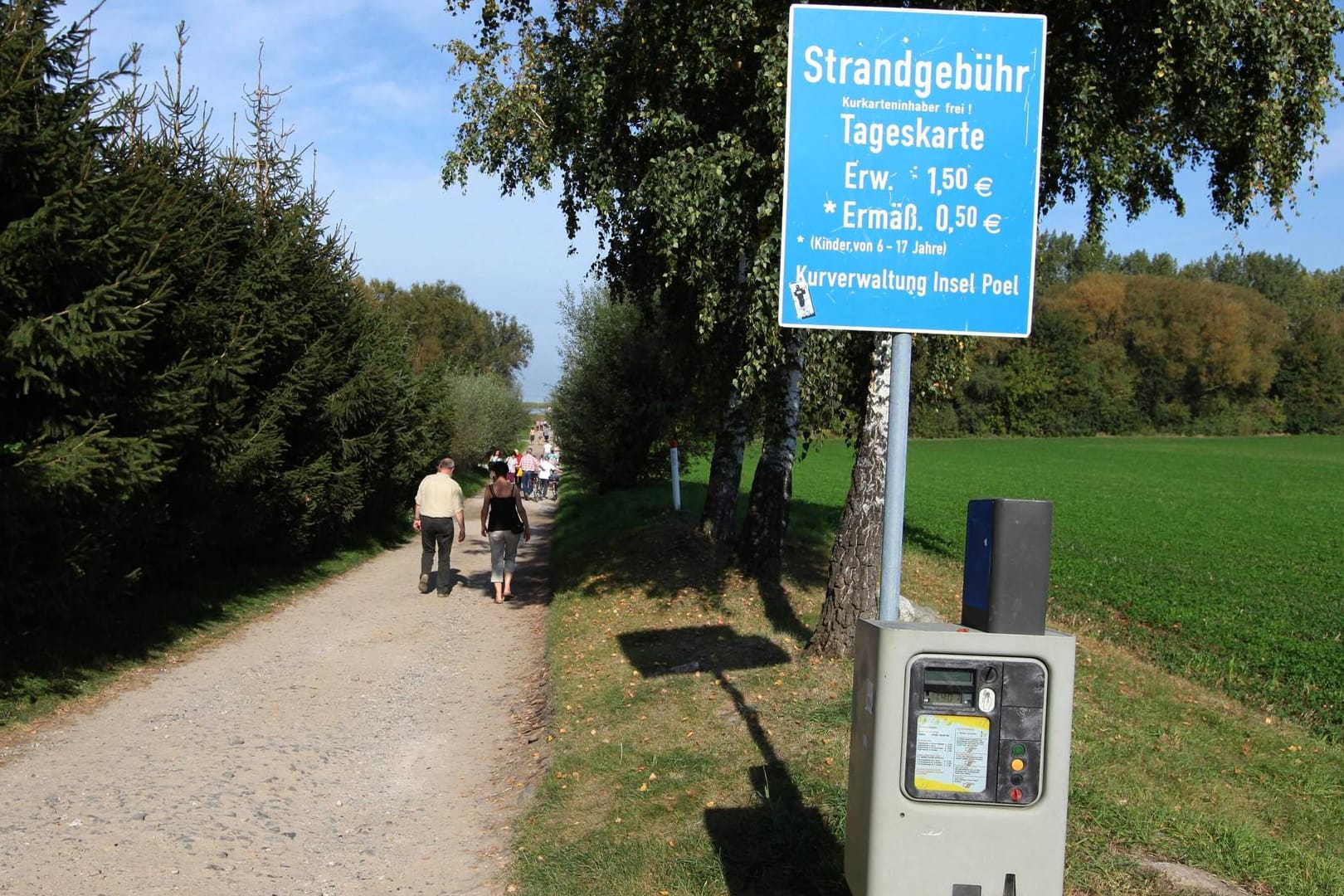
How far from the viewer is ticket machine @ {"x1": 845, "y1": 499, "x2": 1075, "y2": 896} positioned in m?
3.46

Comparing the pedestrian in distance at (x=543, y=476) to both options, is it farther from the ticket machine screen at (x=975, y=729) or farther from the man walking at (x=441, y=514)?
the ticket machine screen at (x=975, y=729)

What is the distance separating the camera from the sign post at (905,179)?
4.27 meters

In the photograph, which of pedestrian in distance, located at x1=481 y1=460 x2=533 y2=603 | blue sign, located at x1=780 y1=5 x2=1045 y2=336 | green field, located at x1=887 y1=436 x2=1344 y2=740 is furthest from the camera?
pedestrian in distance, located at x1=481 y1=460 x2=533 y2=603

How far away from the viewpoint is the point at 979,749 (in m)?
3.50

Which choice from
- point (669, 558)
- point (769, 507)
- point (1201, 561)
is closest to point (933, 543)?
point (1201, 561)

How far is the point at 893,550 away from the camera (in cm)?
430

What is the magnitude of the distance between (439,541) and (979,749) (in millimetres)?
11979

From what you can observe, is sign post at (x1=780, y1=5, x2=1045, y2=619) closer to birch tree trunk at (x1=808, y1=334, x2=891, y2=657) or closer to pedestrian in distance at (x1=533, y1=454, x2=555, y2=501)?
birch tree trunk at (x1=808, y1=334, x2=891, y2=657)

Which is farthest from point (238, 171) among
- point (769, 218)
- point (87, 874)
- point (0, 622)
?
point (87, 874)

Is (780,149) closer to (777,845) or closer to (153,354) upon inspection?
(777,845)

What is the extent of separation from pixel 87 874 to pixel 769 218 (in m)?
6.41

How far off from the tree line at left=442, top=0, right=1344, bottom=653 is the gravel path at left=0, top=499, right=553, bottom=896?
121 inches

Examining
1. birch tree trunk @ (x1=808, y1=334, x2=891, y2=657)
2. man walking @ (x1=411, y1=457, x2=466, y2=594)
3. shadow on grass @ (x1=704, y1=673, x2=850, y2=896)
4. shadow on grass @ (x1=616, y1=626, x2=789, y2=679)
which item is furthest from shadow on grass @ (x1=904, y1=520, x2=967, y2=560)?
shadow on grass @ (x1=704, y1=673, x2=850, y2=896)

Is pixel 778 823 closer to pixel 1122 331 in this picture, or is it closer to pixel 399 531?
pixel 399 531
